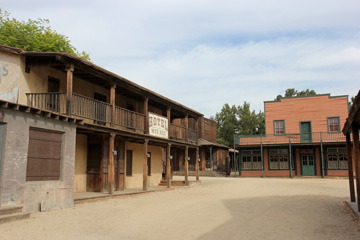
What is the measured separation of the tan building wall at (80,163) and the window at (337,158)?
2256 centimetres

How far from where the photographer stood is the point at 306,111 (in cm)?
3080

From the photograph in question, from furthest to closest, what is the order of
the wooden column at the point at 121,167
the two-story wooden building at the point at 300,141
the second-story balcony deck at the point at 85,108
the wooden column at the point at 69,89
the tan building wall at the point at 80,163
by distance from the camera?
1. the two-story wooden building at the point at 300,141
2. the wooden column at the point at 121,167
3. the tan building wall at the point at 80,163
4. the second-story balcony deck at the point at 85,108
5. the wooden column at the point at 69,89

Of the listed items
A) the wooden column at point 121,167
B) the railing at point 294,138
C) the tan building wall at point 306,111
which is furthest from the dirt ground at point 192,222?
the tan building wall at point 306,111

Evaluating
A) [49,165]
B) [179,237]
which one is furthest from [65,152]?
[179,237]

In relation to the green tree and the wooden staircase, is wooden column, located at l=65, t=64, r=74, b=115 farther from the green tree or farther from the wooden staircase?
the green tree

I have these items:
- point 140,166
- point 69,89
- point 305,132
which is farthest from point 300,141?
point 69,89

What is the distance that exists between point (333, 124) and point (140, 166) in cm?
1932

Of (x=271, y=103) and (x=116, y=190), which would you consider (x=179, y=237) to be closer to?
(x=116, y=190)

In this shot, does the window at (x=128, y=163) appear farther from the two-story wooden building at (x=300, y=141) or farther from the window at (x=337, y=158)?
the window at (x=337, y=158)

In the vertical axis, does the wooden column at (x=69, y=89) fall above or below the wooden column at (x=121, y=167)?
above

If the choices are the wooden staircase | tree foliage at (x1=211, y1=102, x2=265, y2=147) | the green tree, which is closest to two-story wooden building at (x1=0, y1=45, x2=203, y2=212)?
the wooden staircase

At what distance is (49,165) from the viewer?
35.2 ft

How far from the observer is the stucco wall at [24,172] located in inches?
359

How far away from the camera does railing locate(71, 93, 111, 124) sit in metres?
12.8
